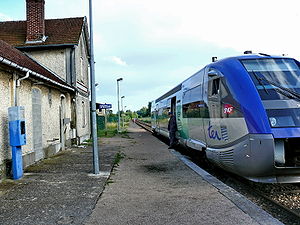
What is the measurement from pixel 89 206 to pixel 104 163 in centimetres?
460

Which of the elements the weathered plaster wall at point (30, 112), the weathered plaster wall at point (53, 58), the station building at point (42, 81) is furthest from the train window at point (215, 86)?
the weathered plaster wall at point (53, 58)

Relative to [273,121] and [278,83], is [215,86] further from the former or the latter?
[273,121]

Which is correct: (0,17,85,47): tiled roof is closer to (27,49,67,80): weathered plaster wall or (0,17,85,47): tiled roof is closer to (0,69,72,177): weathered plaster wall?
(27,49,67,80): weathered plaster wall

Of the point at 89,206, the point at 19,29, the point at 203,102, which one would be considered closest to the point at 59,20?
the point at 19,29

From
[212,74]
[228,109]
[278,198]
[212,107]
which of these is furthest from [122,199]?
[212,74]

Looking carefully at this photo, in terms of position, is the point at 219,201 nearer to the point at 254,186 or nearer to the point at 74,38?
the point at 254,186

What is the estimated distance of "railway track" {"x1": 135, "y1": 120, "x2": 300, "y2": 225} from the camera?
14.9 feet

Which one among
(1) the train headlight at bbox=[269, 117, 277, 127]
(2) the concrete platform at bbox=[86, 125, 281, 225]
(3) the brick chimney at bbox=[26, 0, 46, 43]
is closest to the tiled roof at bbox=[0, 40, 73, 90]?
(3) the brick chimney at bbox=[26, 0, 46, 43]

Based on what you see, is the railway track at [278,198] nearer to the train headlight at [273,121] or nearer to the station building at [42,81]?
the train headlight at [273,121]

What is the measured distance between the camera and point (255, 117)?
17.5ft

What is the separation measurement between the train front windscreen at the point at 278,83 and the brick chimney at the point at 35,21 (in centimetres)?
1253

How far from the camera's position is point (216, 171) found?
27.6ft

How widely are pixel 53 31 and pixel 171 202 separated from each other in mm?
14315

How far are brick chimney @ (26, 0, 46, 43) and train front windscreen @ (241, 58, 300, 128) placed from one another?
41.1 feet
